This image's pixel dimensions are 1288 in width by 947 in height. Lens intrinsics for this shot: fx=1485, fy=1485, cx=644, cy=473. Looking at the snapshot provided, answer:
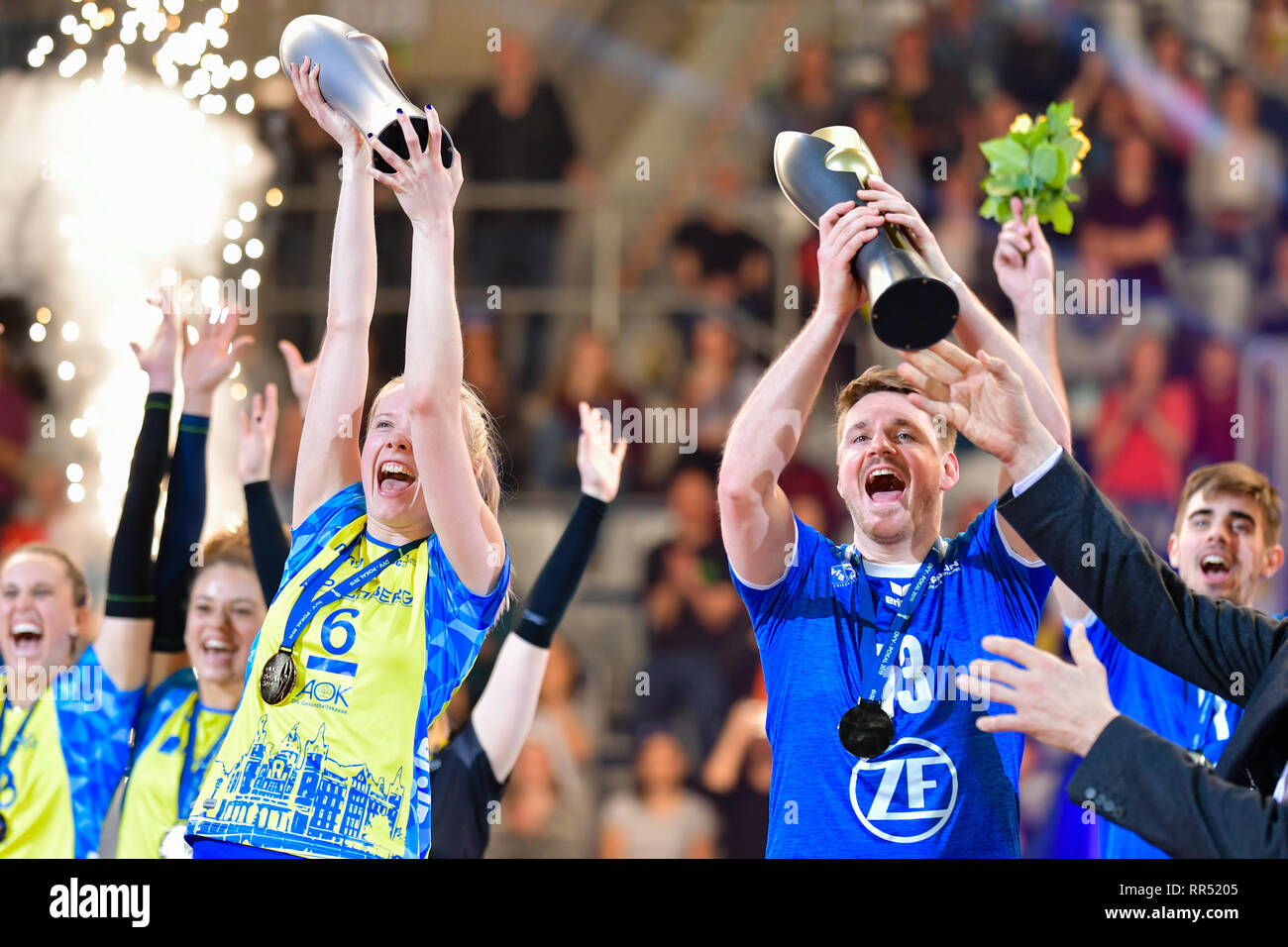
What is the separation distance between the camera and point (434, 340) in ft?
8.28

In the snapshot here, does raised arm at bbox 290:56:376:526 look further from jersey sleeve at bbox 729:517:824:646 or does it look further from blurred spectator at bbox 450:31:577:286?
blurred spectator at bbox 450:31:577:286

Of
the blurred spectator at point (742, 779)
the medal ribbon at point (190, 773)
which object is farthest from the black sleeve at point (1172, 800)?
the blurred spectator at point (742, 779)

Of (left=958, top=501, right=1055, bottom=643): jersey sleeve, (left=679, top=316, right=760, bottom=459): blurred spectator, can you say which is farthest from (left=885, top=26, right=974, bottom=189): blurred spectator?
(left=958, top=501, right=1055, bottom=643): jersey sleeve

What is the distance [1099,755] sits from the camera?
2.11m

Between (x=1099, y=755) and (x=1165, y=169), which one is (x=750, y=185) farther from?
(x=1099, y=755)

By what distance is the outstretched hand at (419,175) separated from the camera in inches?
99.1

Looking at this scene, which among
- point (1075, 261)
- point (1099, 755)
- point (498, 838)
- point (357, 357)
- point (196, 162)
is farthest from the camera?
point (1075, 261)

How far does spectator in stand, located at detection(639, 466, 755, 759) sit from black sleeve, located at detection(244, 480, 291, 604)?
2586mm

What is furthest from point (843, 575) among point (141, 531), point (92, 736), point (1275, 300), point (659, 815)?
point (1275, 300)

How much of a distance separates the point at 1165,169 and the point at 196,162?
4564 millimetres

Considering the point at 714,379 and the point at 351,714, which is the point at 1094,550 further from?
the point at 714,379

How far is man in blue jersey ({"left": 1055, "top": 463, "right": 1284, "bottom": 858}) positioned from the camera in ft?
11.2

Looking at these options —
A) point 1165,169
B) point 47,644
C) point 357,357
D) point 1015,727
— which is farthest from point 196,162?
point 1165,169

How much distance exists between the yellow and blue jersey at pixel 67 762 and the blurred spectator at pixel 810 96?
4701 millimetres
